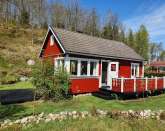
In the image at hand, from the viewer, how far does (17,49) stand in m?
48.3

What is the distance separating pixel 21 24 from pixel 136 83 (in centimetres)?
5930

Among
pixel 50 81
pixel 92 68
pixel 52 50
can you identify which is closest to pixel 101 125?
pixel 50 81

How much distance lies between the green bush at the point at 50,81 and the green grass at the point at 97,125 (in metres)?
5.79

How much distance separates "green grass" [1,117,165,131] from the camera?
29.1ft

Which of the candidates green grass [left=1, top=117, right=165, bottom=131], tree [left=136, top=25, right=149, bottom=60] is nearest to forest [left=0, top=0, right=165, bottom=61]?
tree [left=136, top=25, right=149, bottom=60]

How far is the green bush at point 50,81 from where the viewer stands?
1565cm

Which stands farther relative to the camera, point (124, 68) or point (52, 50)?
point (124, 68)

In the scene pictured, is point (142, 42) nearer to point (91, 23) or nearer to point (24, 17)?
point (91, 23)

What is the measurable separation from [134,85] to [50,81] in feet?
24.9

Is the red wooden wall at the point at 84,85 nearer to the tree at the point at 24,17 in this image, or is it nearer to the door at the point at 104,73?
the door at the point at 104,73

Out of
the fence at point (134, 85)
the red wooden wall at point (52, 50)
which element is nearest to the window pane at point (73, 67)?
the red wooden wall at point (52, 50)

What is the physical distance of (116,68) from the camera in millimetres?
21531

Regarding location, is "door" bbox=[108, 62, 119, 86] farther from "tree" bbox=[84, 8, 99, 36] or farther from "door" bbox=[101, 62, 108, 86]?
"tree" bbox=[84, 8, 99, 36]

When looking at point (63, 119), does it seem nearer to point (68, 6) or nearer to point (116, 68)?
point (116, 68)
